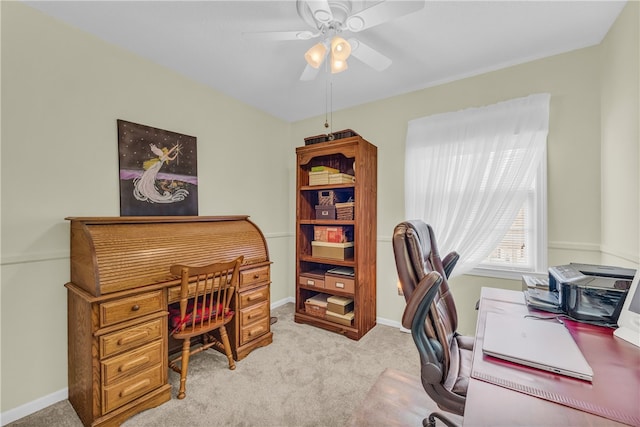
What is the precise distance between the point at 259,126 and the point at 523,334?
3.21 metres

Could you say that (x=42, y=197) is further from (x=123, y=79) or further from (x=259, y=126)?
(x=259, y=126)

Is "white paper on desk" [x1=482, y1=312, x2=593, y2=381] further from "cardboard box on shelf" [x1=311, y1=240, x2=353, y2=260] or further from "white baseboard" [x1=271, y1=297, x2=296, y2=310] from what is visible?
"white baseboard" [x1=271, y1=297, x2=296, y2=310]

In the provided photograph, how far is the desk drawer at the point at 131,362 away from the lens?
1.54 meters

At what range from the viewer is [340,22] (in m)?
1.67

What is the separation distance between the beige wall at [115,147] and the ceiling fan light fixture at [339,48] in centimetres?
150

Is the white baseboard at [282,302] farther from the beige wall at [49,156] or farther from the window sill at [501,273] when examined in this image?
the window sill at [501,273]

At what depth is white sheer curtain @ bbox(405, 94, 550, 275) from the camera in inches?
87.5

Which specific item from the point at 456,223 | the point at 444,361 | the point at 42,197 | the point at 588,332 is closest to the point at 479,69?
the point at 456,223

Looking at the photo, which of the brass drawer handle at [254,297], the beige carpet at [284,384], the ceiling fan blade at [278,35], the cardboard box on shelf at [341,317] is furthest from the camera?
the cardboard box on shelf at [341,317]

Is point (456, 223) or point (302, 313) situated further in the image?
point (302, 313)

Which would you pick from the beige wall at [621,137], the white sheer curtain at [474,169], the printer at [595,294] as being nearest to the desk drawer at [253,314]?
the white sheer curtain at [474,169]

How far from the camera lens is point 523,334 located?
100cm

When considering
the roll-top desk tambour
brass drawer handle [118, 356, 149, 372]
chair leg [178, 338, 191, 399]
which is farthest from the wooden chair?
brass drawer handle [118, 356, 149, 372]

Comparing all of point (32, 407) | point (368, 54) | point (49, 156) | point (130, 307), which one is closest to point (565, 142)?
point (368, 54)
